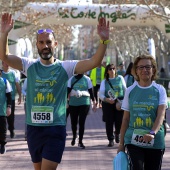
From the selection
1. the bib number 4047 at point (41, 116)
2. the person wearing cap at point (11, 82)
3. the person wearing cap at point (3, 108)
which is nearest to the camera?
the bib number 4047 at point (41, 116)

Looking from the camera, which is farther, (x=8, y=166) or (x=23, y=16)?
(x=23, y=16)

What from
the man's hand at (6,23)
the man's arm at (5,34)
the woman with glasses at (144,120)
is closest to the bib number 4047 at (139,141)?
the woman with glasses at (144,120)

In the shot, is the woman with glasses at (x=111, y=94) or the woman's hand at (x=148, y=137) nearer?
the woman's hand at (x=148, y=137)

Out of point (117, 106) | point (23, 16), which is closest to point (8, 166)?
point (117, 106)

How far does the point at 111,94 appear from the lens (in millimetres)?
13891

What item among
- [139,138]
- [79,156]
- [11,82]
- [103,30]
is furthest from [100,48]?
[11,82]

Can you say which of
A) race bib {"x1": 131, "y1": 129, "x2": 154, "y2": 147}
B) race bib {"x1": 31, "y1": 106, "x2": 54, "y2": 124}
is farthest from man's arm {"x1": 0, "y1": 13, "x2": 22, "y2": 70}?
race bib {"x1": 131, "y1": 129, "x2": 154, "y2": 147}

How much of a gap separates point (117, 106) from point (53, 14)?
1665 centimetres

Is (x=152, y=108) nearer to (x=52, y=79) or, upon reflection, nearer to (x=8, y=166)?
(x=52, y=79)

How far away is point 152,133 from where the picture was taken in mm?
6715

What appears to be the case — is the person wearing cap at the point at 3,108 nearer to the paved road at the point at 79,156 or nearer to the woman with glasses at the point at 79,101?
the paved road at the point at 79,156

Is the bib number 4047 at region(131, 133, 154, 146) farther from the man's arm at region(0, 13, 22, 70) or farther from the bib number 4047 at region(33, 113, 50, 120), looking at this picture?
the man's arm at region(0, 13, 22, 70)

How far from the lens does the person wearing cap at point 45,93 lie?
6680mm

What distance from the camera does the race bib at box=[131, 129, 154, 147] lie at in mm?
6762
